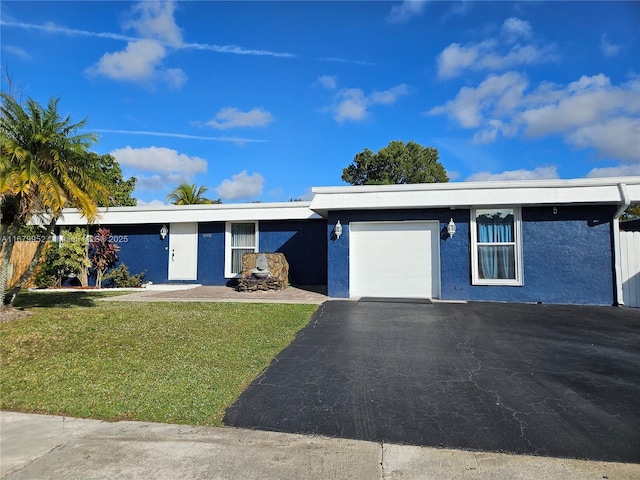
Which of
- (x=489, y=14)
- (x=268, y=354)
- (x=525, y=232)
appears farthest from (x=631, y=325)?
(x=489, y=14)

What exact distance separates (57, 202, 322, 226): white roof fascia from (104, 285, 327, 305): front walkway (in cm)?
272

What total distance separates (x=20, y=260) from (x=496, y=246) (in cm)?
1763

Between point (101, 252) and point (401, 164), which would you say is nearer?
point (101, 252)

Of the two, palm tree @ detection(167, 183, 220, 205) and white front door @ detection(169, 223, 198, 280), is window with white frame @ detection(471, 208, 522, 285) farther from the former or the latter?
palm tree @ detection(167, 183, 220, 205)

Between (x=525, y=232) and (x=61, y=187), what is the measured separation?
37.2ft

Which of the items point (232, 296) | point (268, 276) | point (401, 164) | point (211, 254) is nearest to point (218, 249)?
point (211, 254)

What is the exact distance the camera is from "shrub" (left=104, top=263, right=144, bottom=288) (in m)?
13.8

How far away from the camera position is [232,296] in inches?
431

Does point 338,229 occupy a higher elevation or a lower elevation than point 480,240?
higher

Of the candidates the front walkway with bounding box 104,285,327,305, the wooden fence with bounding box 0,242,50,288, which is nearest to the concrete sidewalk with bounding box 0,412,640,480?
the front walkway with bounding box 104,285,327,305

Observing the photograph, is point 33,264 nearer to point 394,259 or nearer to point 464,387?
point 464,387

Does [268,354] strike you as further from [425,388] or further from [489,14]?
[489,14]

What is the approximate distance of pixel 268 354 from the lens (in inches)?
209

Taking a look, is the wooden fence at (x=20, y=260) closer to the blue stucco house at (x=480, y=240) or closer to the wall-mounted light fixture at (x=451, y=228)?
the blue stucco house at (x=480, y=240)
